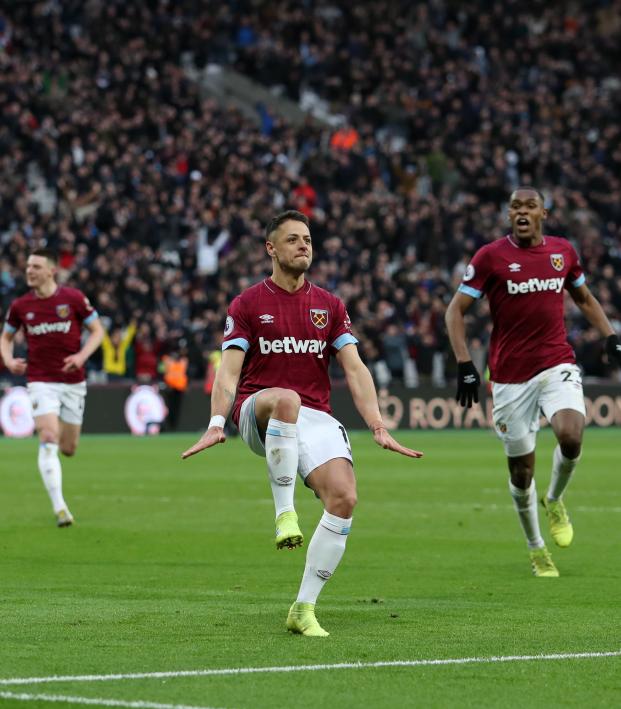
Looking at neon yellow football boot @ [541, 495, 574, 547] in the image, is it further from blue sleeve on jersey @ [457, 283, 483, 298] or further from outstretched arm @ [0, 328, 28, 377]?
outstretched arm @ [0, 328, 28, 377]

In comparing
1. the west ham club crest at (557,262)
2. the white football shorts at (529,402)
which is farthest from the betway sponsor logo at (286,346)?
the west ham club crest at (557,262)

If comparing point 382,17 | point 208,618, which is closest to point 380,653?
point 208,618

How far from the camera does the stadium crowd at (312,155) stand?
35250mm

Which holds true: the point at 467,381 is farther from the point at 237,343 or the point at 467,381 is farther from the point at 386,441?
the point at 386,441

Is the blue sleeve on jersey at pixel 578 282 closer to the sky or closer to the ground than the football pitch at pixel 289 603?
closer to the sky

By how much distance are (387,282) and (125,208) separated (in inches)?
255

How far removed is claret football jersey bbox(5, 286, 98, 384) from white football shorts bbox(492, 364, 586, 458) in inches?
218

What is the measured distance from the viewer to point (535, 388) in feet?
39.3

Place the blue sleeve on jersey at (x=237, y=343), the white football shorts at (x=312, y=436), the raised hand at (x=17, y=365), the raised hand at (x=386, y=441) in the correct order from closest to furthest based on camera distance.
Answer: the raised hand at (x=386, y=441) → the white football shorts at (x=312, y=436) → the blue sleeve on jersey at (x=237, y=343) → the raised hand at (x=17, y=365)

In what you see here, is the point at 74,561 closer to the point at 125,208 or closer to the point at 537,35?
the point at 125,208

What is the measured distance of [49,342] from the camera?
16078mm

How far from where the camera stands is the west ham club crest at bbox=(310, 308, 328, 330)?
9133mm

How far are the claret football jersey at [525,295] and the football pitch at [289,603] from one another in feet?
5.36

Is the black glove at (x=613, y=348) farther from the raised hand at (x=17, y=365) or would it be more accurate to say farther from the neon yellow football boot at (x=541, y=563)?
the raised hand at (x=17, y=365)
